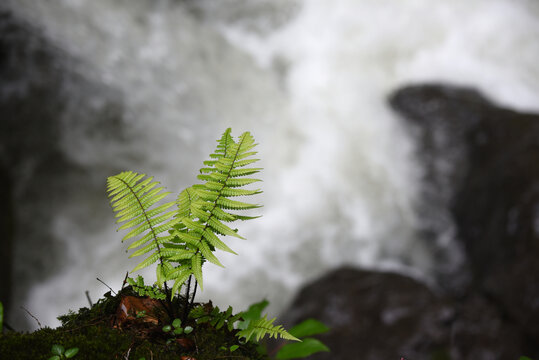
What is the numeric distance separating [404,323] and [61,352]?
470cm

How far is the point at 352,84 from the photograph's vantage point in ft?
36.6

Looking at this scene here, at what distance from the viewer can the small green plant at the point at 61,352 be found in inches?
45.2

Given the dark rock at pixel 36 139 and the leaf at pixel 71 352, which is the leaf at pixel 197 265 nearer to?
the leaf at pixel 71 352

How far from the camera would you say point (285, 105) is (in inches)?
427

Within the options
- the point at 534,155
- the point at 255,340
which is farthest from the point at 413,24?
the point at 255,340

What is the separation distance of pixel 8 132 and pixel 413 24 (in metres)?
12.0

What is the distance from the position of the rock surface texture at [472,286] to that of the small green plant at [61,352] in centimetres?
307

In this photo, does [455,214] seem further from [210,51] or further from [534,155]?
[210,51]

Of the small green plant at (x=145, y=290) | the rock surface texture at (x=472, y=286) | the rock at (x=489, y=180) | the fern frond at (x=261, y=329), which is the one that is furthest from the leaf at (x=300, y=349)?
the rock at (x=489, y=180)

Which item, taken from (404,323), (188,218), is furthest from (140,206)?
(404,323)

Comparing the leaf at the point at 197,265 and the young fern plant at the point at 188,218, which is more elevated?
the young fern plant at the point at 188,218

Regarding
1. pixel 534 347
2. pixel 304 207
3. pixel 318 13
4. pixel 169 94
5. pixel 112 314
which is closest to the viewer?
pixel 112 314

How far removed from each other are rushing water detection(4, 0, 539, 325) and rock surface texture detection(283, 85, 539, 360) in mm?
936

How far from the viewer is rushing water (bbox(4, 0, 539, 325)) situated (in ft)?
25.0
